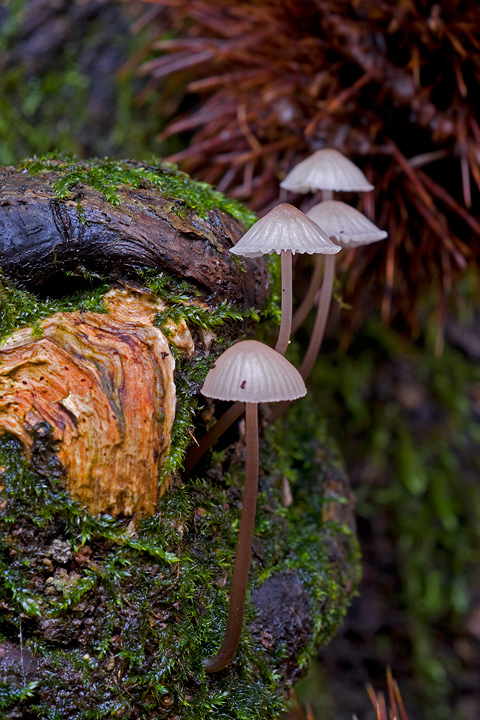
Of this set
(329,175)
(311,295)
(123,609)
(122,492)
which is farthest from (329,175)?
(123,609)

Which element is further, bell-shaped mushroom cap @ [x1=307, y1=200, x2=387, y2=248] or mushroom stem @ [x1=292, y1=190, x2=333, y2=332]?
mushroom stem @ [x1=292, y1=190, x2=333, y2=332]

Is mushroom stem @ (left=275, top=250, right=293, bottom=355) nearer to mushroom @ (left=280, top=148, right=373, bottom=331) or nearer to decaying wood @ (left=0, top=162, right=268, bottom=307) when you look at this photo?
decaying wood @ (left=0, top=162, right=268, bottom=307)

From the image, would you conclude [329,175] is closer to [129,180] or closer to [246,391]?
[129,180]

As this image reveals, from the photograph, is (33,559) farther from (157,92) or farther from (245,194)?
(157,92)

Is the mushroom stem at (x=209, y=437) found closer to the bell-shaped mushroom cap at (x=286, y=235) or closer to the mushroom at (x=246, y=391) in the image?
the mushroom at (x=246, y=391)

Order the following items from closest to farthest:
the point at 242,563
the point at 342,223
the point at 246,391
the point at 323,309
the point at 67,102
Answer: the point at 246,391 → the point at 242,563 → the point at 342,223 → the point at 323,309 → the point at 67,102

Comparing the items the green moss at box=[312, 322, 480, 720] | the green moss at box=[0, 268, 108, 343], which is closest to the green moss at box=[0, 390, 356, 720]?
the green moss at box=[0, 268, 108, 343]
